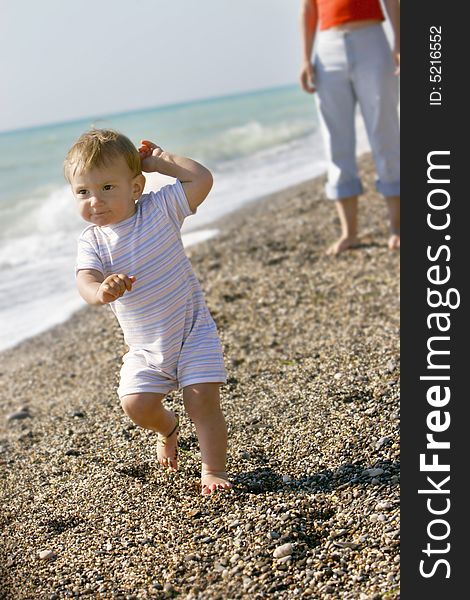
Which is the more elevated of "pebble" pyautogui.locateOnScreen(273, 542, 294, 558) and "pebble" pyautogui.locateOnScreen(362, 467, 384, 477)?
"pebble" pyautogui.locateOnScreen(273, 542, 294, 558)

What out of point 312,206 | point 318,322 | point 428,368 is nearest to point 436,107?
point 428,368

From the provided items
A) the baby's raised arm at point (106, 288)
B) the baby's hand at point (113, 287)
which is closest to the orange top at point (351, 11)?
the baby's raised arm at point (106, 288)

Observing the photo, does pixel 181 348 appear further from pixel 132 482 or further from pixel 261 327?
pixel 261 327

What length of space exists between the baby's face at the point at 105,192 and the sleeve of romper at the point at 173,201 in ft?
0.36

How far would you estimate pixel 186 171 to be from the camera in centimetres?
296

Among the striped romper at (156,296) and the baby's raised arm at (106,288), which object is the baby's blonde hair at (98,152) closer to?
the striped romper at (156,296)

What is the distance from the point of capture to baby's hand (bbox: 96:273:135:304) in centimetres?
262

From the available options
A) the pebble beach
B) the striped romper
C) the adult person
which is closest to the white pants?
the adult person

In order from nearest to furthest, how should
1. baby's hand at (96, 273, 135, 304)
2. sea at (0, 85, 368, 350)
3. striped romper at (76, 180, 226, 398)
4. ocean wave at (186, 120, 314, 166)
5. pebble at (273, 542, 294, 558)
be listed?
pebble at (273, 542, 294, 558) → baby's hand at (96, 273, 135, 304) → striped romper at (76, 180, 226, 398) → sea at (0, 85, 368, 350) → ocean wave at (186, 120, 314, 166)

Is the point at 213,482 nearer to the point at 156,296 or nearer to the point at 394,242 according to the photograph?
the point at 156,296

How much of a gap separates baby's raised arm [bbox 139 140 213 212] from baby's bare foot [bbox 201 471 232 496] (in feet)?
3.04

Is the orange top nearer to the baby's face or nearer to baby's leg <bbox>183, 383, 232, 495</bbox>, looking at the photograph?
the baby's face

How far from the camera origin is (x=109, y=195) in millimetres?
2852

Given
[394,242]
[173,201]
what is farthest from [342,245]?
[173,201]
